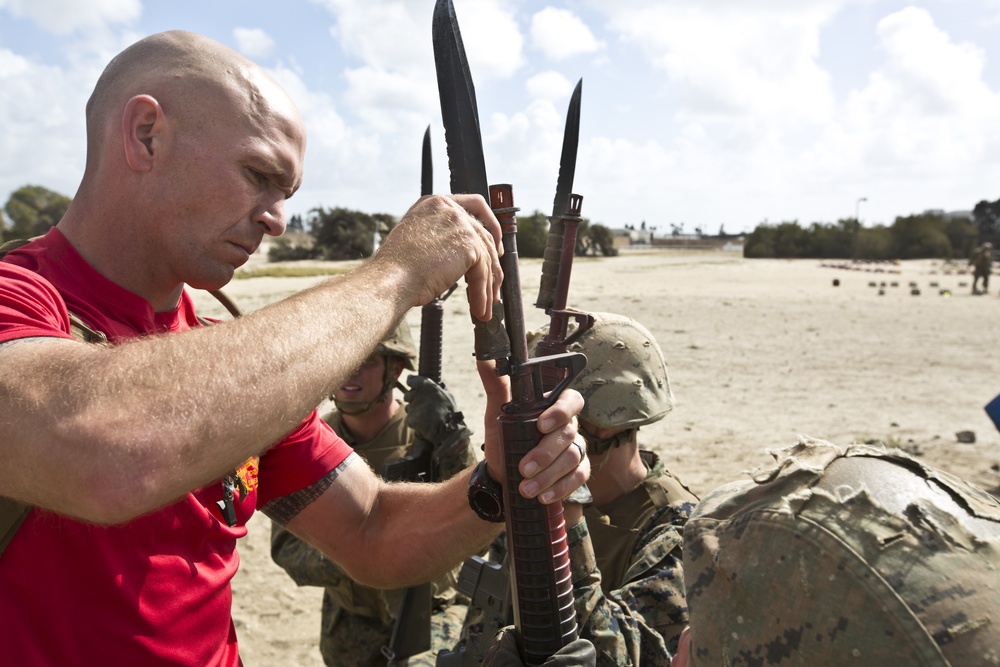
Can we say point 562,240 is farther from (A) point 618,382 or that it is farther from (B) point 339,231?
(B) point 339,231

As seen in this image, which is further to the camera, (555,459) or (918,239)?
(918,239)

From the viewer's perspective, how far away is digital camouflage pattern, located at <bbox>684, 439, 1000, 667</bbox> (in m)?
1.30

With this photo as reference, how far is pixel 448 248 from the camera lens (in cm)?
Result: 181

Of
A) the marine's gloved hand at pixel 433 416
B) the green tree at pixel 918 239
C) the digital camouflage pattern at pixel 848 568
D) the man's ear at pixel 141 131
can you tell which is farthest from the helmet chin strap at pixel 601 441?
the green tree at pixel 918 239

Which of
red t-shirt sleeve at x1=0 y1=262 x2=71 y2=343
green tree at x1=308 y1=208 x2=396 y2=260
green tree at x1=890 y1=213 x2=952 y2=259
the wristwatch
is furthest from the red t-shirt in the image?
green tree at x1=890 y1=213 x2=952 y2=259

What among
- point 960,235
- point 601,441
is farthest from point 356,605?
point 960,235

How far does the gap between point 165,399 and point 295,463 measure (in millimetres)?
1089

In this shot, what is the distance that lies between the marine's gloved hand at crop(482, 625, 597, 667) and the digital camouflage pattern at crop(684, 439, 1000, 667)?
43 cm

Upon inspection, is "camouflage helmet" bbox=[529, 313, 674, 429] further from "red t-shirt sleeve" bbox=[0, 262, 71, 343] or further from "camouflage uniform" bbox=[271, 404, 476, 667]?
"red t-shirt sleeve" bbox=[0, 262, 71, 343]

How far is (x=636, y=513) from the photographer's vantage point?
132 inches

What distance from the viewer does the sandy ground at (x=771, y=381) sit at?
19.8 ft

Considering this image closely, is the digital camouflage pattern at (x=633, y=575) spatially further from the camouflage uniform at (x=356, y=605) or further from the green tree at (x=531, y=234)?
the green tree at (x=531, y=234)

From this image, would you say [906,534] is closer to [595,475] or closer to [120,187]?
[120,187]

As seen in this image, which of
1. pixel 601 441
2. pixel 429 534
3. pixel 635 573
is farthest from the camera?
pixel 601 441
